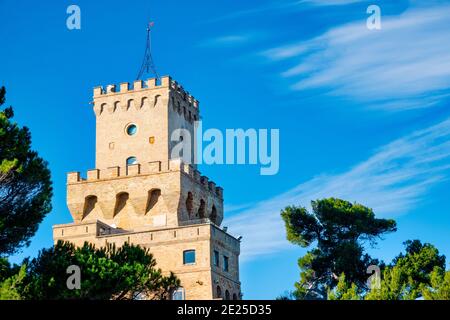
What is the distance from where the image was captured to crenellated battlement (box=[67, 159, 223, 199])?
64875 mm

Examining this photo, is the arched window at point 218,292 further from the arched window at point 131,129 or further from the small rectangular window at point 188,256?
the arched window at point 131,129

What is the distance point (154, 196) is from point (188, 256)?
666 cm

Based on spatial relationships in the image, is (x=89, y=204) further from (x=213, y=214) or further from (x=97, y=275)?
(x=97, y=275)

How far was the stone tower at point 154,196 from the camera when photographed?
60.6 m

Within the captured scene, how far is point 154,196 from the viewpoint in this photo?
214 ft

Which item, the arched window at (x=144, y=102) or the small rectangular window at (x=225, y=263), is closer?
the small rectangular window at (x=225, y=263)

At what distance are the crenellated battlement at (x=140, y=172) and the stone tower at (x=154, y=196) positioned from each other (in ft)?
0.23

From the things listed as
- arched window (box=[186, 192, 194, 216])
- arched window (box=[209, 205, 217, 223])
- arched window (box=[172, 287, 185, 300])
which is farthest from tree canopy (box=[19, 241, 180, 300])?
arched window (box=[209, 205, 217, 223])

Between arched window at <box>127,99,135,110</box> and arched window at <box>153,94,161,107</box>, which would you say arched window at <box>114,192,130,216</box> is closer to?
arched window at <box>127,99,135,110</box>

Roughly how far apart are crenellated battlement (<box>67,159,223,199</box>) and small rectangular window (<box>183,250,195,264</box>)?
6568mm

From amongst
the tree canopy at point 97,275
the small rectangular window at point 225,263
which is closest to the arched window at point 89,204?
the tree canopy at point 97,275
